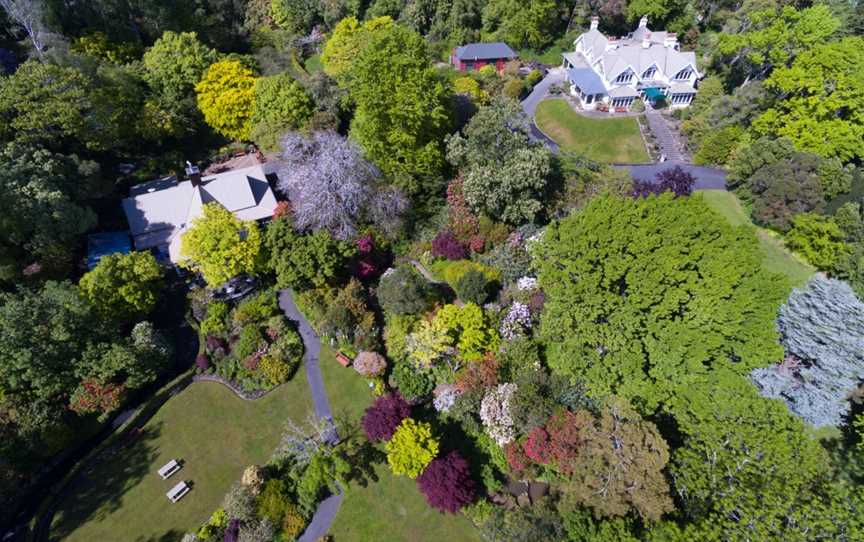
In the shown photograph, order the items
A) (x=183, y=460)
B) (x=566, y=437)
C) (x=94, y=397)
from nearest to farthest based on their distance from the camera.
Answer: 1. (x=566, y=437)
2. (x=183, y=460)
3. (x=94, y=397)

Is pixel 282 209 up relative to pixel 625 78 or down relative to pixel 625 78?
down

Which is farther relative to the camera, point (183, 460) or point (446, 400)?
point (446, 400)

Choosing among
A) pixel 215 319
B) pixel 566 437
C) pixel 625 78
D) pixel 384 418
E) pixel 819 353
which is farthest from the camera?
pixel 625 78

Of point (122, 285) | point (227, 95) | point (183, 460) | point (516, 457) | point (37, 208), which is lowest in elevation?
point (183, 460)

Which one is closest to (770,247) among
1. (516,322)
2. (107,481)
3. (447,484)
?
(516,322)

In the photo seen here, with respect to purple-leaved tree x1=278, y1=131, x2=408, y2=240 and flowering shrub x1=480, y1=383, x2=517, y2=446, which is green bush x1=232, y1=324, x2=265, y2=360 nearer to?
purple-leaved tree x1=278, y1=131, x2=408, y2=240

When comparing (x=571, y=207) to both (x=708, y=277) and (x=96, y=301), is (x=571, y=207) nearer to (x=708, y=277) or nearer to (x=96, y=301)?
(x=708, y=277)

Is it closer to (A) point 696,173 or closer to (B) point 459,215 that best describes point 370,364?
(B) point 459,215

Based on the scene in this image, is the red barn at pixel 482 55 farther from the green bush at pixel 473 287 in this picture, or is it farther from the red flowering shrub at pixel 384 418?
the red flowering shrub at pixel 384 418
